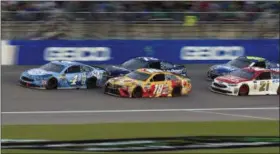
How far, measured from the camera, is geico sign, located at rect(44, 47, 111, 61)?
2544 cm

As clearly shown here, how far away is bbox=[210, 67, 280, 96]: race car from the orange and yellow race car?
1274 millimetres

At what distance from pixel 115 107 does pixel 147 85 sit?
225 centimetres

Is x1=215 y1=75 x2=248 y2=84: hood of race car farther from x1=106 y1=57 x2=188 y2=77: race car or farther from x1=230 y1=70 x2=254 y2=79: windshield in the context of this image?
x1=106 y1=57 x2=188 y2=77: race car

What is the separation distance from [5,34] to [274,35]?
39.9ft

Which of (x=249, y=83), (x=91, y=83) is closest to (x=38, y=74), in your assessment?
(x=91, y=83)

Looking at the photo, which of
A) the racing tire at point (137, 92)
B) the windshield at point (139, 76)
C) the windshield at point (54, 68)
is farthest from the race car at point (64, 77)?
the racing tire at point (137, 92)

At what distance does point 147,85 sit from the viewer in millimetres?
21219

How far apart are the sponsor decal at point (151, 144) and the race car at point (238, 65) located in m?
11.9

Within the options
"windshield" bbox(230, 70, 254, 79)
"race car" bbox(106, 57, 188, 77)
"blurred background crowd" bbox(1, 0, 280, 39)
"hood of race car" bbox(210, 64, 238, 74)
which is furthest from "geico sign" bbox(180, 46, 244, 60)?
"windshield" bbox(230, 70, 254, 79)

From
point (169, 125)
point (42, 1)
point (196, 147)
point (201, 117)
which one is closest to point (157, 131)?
point (169, 125)

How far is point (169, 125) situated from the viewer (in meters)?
15.7

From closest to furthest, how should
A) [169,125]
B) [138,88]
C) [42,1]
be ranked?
[169,125], [138,88], [42,1]

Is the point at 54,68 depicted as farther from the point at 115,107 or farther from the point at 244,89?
the point at 244,89

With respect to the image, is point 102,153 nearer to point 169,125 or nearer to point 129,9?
point 169,125
